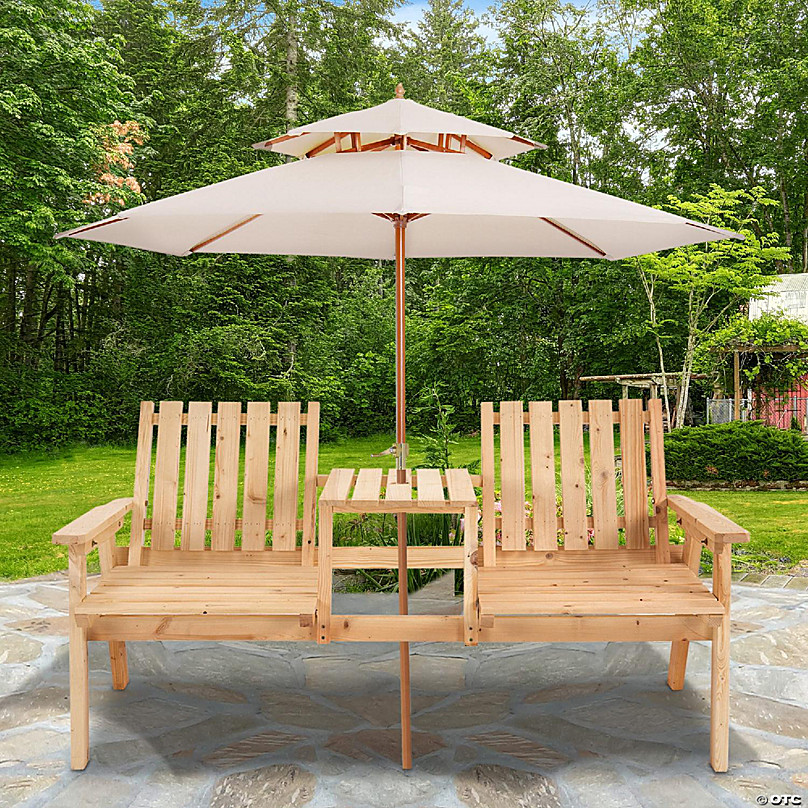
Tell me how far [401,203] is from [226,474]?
54.9 inches

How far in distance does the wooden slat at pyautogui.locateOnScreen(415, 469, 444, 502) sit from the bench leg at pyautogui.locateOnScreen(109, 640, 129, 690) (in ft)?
4.11

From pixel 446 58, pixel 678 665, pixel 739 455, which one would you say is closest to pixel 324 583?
pixel 678 665

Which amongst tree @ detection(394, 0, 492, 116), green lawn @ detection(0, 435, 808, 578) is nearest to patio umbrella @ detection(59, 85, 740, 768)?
green lawn @ detection(0, 435, 808, 578)

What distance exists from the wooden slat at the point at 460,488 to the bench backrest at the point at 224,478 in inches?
21.0

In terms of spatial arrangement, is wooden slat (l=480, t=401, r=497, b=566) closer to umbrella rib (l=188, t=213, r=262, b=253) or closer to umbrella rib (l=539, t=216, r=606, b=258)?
umbrella rib (l=539, t=216, r=606, b=258)

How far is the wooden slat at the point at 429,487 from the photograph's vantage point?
2336 millimetres

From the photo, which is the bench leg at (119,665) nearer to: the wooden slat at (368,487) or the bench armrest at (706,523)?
the wooden slat at (368,487)

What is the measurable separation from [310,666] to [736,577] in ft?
8.88

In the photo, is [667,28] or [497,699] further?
[667,28]

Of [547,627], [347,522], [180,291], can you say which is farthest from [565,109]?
[547,627]

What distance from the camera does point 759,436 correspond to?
849 cm

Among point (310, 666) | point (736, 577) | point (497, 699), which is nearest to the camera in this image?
point (497, 699)

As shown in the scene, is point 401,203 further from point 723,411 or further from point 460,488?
point 723,411

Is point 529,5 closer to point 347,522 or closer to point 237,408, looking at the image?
point 347,522
